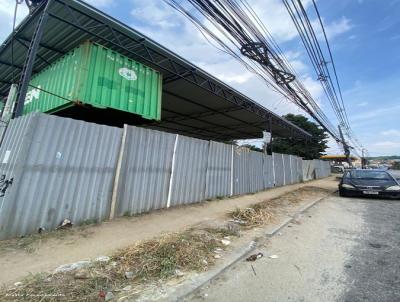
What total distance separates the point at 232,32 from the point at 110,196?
491 centimetres

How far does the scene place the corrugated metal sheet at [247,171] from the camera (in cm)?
1044

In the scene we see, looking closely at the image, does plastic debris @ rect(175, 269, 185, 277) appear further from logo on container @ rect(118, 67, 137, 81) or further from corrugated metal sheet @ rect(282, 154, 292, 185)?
corrugated metal sheet @ rect(282, 154, 292, 185)

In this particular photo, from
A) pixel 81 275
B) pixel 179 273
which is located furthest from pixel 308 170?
pixel 81 275

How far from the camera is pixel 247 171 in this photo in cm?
1128

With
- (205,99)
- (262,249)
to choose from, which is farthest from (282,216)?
(205,99)

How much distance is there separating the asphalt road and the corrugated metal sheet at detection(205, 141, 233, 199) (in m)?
3.64

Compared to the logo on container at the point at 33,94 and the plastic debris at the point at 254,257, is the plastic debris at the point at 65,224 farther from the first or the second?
the logo on container at the point at 33,94

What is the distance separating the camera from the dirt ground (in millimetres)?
3133

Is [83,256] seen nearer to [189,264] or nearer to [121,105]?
[189,264]

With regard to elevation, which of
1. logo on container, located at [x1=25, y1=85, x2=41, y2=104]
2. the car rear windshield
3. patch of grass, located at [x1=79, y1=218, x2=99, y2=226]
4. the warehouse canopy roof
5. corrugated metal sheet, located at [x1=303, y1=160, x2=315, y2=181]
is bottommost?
patch of grass, located at [x1=79, y1=218, x2=99, y2=226]

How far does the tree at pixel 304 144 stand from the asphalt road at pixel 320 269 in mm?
29505

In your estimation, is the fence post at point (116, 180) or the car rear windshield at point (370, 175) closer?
the fence post at point (116, 180)

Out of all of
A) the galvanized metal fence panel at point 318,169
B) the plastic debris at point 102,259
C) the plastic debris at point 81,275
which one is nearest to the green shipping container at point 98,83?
the plastic debris at point 102,259

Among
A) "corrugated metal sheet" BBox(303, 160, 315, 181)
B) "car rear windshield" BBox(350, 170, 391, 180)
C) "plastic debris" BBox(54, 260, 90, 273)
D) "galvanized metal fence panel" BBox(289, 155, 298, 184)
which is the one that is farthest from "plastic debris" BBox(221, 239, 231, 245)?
"corrugated metal sheet" BBox(303, 160, 315, 181)
